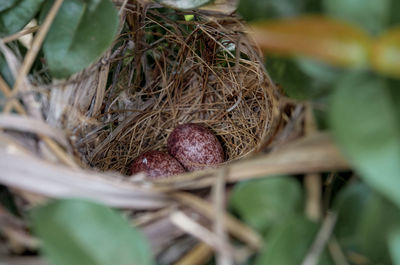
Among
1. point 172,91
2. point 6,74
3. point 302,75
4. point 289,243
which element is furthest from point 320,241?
point 172,91

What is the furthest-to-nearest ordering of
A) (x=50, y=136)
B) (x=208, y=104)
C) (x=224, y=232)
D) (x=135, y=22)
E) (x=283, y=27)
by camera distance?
(x=208, y=104) → (x=135, y=22) → (x=50, y=136) → (x=224, y=232) → (x=283, y=27)

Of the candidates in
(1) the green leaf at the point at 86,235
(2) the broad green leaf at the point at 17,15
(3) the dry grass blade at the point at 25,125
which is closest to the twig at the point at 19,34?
(2) the broad green leaf at the point at 17,15

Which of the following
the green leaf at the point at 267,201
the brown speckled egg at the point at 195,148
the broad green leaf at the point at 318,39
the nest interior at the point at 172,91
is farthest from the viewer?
the brown speckled egg at the point at 195,148

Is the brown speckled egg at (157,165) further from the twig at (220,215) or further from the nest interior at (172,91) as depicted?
the twig at (220,215)

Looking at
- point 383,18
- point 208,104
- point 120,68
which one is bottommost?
point 208,104

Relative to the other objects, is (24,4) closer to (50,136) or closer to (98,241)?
(50,136)

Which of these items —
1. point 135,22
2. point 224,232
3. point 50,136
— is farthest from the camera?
point 135,22

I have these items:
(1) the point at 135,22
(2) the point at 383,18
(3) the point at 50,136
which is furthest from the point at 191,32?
(2) the point at 383,18

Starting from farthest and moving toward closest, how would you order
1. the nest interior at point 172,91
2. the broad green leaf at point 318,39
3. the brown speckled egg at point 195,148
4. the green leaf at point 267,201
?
the brown speckled egg at point 195,148 < the nest interior at point 172,91 < the green leaf at point 267,201 < the broad green leaf at point 318,39
